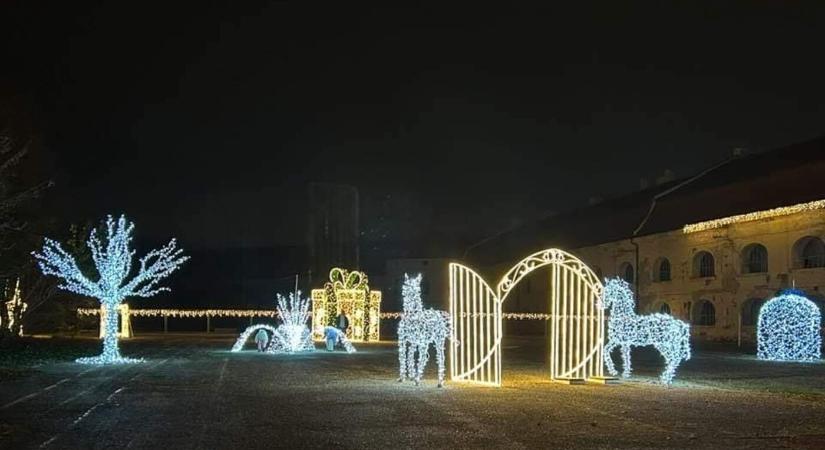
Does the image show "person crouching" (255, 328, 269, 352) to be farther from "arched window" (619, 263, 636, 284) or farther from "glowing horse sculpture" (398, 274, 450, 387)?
"arched window" (619, 263, 636, 284)

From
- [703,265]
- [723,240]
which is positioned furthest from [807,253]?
[703,265]

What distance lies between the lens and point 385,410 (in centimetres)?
1520

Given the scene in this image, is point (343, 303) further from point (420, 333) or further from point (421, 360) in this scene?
point (421, 360)

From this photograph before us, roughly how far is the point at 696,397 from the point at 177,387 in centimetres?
999

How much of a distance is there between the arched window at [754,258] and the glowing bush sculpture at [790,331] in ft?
40.1

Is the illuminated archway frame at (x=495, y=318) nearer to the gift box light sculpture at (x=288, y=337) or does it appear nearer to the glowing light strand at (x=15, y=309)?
the gift box light sculpture at (x=288, y=337)

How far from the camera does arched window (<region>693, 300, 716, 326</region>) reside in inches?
1891

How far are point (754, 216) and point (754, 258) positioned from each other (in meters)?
3.57

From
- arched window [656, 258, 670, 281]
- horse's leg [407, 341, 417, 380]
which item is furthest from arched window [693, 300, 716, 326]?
horse's leg [407, 341, 417, 380]

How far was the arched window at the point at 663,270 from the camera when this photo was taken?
171ft

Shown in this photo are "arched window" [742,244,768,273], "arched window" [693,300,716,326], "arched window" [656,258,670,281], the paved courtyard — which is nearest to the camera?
the paved courtyard

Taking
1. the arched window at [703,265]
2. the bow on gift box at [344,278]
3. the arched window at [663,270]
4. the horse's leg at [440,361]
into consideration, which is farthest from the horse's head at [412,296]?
the arched window at [663,270]

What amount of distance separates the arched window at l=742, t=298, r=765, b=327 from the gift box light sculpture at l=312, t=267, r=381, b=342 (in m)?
18.1

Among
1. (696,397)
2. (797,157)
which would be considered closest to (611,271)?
(797,157)
